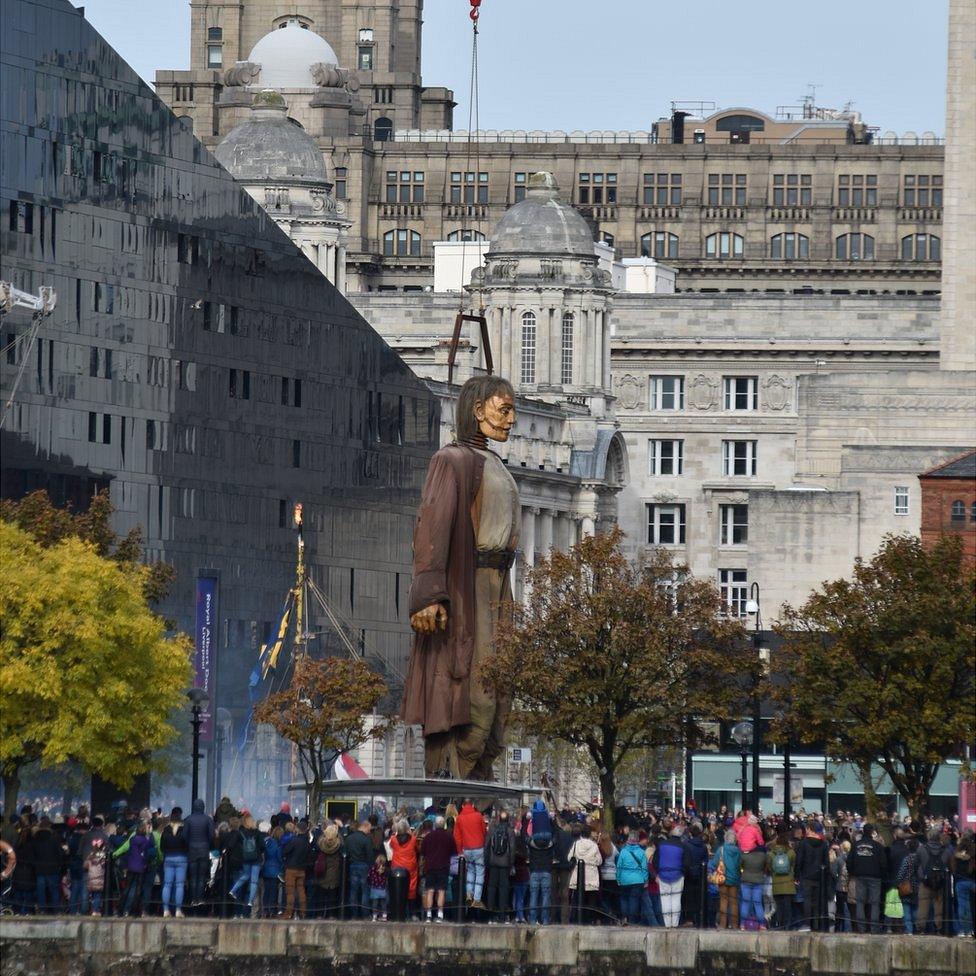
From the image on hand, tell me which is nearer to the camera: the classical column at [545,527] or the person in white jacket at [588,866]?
the person in white jacket at [588,866]

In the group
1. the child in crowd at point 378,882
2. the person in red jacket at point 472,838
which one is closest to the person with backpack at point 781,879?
the person in red jacket at point 472,838

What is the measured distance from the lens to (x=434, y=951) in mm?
50062

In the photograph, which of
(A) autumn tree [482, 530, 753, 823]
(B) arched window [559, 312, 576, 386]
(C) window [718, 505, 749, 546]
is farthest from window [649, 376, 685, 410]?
(A) autumn tree [482, 530, 753, 823]

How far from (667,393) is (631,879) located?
13899cm

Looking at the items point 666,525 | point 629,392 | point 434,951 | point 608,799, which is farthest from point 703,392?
point 434,951

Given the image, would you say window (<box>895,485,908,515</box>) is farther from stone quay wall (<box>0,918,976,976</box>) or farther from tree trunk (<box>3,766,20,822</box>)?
stone quay wall (<box>0,918,976,976</box>)

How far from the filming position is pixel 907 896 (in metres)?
55.1

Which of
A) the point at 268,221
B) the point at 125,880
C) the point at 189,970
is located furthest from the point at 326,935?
the point at 268,221

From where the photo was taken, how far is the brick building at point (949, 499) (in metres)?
148

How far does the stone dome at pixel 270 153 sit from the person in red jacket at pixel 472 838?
12845cm

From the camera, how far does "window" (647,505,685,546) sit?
185000 mm

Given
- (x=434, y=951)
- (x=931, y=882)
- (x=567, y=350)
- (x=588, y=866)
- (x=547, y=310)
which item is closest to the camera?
(x=434, y=951)

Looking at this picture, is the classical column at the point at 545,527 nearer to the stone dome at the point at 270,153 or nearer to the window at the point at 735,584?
the window at the point at 735,584

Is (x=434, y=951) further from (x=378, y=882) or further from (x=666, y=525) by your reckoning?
(x=666, y=525)
